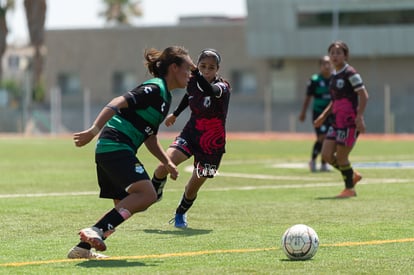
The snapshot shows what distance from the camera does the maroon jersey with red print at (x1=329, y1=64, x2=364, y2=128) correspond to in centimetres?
1688

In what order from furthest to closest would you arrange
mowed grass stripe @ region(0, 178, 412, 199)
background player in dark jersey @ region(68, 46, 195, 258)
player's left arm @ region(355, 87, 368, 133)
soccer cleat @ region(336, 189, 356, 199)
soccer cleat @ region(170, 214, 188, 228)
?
mowed grass stripe @ region(0, 178, 412, 199) < soccer cleat @ region(336, 189, 356, 199) < player's left arm @ region(355, 87, 368, 133) < soccer cleat @ region(170, 214, 188, 228) < background player in dark jersey @ region(68, 46, 195, 258)

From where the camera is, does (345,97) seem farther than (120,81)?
No

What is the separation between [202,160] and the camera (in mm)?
13156

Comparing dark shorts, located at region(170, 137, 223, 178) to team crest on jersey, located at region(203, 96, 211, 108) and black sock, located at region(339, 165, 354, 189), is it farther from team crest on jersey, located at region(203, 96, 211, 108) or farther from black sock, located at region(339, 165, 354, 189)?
black sock, located at region(339, 165, 354, 189)

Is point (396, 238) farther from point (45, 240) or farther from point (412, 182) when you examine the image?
point (412, 182)

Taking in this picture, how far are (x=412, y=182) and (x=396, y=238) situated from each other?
8.10 meters

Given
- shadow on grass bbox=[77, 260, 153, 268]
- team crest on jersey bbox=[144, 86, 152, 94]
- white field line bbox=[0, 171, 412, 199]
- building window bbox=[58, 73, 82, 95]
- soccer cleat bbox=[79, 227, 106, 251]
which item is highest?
team crest on jersey bbox=[144, 86, 152, 94]

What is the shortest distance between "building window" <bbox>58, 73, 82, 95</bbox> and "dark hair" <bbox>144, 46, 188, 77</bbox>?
62081mm

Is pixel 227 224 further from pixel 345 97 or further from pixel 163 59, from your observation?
pixel 345 97

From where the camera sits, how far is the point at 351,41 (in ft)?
204

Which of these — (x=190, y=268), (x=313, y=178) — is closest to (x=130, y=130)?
(x=190, y=268)

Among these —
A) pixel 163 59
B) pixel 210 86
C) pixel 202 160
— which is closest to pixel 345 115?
pixel 202 160

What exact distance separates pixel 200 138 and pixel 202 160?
27 cm

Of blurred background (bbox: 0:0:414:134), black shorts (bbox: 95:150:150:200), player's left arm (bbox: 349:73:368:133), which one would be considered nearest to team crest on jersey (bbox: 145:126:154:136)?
black shorts (bbox: 95:150:150:200)
